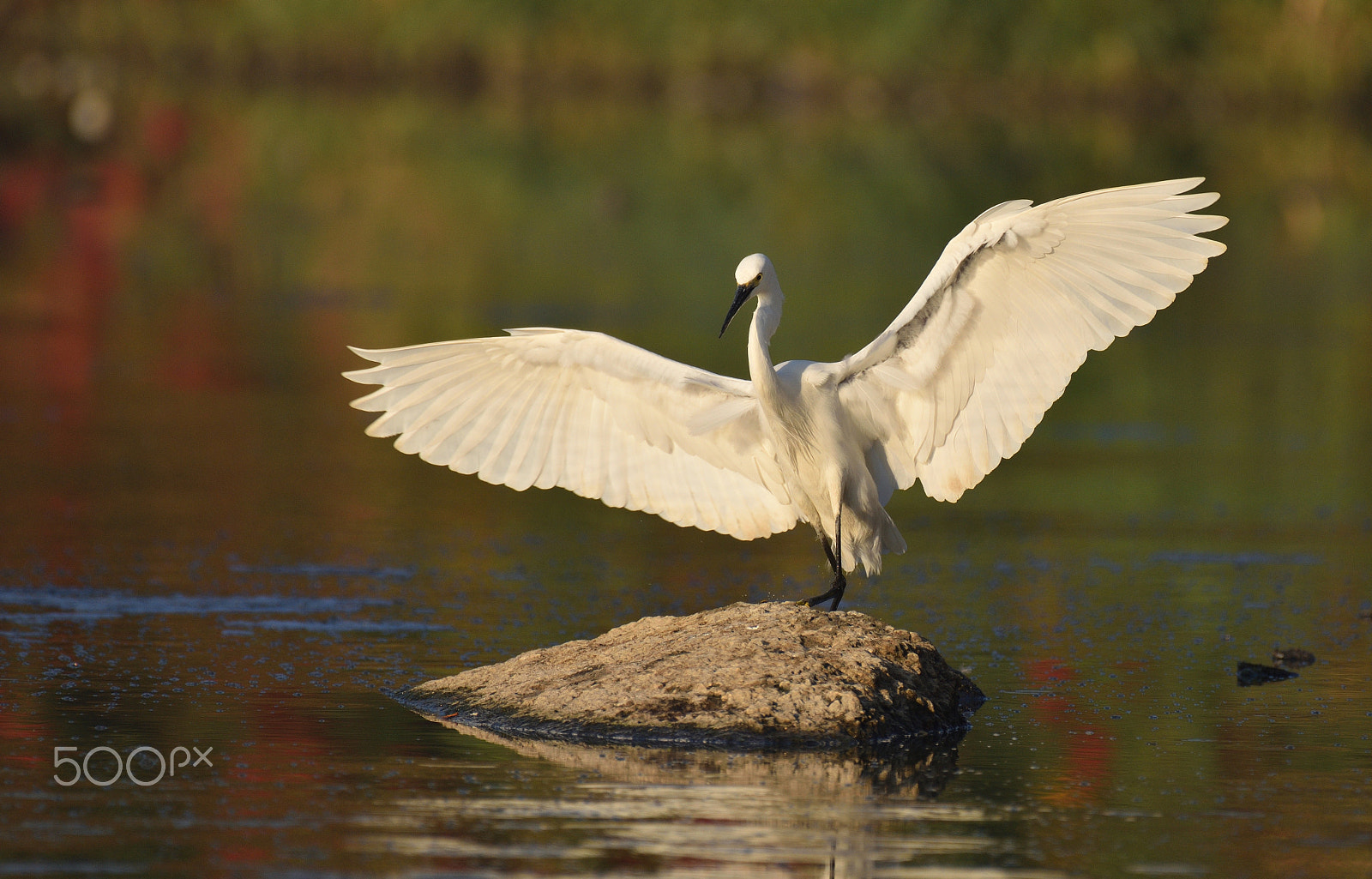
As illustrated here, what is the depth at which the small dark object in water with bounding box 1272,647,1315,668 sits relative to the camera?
381 inches

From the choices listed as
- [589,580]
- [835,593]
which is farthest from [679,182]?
[835,593]

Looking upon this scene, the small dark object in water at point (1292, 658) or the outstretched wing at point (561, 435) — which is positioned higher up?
the outstretched wing at point (561, 435)

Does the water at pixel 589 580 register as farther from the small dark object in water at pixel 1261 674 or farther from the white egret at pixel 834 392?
the white egret at pixel 834 392

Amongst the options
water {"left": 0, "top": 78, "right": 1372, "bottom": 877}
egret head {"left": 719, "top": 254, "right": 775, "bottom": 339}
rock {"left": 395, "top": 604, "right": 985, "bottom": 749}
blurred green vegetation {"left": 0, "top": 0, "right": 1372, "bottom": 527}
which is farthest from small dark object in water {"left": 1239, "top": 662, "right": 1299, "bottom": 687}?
blurred green vegetation {"left": 0, "top": 0, "right": 1372, "bottom": 527}

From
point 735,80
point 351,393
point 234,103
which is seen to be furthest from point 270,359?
point 735,80

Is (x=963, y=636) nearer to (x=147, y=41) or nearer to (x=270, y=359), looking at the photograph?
(x=270, y=359)

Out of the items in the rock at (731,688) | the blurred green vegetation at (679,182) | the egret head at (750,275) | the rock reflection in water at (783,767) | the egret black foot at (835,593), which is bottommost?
the rock reflection in water at (783,767)

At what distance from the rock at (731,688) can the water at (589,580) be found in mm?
221

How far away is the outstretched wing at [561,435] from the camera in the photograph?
365 inches

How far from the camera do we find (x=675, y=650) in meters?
8.72

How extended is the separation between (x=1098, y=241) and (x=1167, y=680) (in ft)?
7.18

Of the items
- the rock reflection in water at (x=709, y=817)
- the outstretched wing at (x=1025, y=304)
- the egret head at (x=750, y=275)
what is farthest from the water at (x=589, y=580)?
the egret head at (x=750, y=275)

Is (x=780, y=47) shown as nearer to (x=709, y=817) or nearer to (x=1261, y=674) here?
(x=1261, y=674)

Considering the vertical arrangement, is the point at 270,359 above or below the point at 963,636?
above
